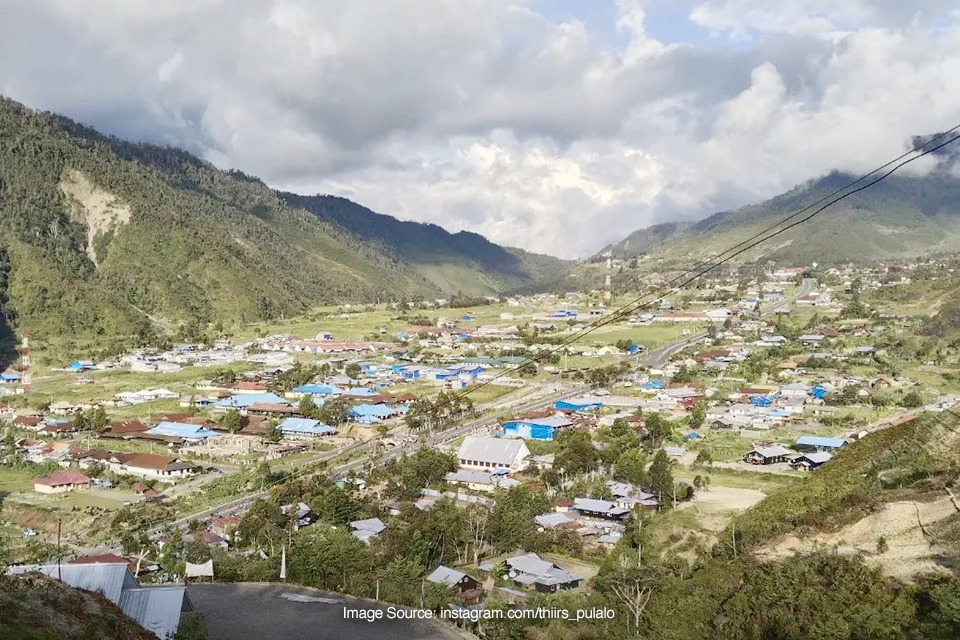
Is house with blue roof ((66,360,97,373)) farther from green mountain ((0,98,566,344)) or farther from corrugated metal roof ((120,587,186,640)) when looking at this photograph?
corrugated metal roof ((120,587,186,640))

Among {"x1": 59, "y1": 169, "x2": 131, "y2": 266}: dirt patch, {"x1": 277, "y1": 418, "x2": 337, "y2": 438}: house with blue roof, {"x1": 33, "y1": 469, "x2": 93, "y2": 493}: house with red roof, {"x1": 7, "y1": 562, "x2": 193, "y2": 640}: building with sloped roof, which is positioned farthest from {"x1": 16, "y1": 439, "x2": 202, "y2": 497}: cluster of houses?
{"x1": 59, "y1": 169, "x2": 131, "y2": 266}: dirt patch

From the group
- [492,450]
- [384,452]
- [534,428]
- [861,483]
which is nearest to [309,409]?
[384,452]

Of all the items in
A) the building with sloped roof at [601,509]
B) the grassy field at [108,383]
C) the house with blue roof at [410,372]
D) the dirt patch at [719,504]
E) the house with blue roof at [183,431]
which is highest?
the grassy field at [108,383]

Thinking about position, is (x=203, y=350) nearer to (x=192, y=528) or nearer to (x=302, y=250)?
(x=192, y=528)

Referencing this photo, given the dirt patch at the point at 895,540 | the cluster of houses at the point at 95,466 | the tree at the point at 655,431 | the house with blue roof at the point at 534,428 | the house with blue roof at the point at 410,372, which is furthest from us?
the house with blue roof at the point at 410,372

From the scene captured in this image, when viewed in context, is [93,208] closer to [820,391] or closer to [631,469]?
[820,391]

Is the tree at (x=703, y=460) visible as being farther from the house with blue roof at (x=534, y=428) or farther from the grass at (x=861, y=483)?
the grass at (x=861, y=483)

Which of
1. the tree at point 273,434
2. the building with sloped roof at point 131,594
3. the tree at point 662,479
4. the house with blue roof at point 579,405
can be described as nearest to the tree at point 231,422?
the tree at point 273,434
